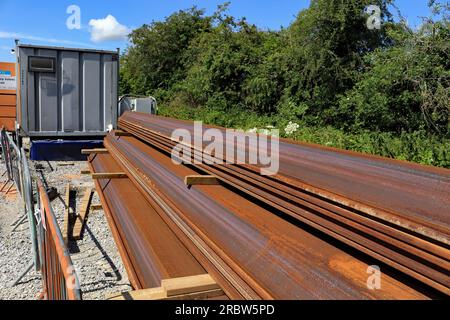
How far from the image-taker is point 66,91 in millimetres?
8070

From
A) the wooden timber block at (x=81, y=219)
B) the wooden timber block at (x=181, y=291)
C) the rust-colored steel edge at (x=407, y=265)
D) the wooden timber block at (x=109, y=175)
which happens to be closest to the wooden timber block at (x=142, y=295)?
the wooden timber block at (x=181, y=291)

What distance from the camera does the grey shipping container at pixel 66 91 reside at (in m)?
7.75

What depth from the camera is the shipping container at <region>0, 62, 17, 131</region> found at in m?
8.88

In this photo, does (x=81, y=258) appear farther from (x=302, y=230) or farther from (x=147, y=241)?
(x=302, y=230)

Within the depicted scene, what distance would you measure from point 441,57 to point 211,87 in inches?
332

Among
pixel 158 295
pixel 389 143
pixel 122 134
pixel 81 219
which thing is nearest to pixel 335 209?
pixel 158 295

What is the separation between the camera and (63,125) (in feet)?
26.8

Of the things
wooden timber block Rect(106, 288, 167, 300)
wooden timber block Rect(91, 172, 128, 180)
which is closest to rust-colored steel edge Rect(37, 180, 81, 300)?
wooden timber block Rect(106, 288, 167, 300)

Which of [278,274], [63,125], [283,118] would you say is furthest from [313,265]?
[283,118]

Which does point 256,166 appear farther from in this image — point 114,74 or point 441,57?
point 441,57

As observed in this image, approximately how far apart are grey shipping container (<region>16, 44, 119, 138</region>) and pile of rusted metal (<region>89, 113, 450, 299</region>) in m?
5.36

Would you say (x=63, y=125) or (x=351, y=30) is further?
(x=351, y=30)

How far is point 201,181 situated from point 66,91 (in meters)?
5.94

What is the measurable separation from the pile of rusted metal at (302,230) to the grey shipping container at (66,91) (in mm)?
5358
